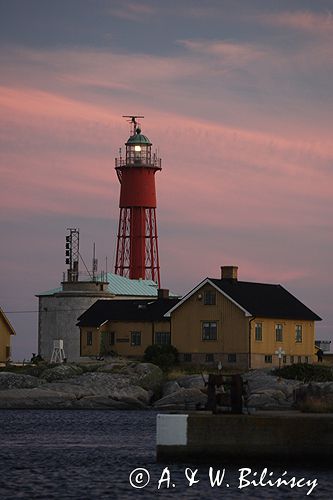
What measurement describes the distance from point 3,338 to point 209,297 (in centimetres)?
1846

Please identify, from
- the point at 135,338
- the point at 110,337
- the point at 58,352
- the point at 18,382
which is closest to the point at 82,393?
the point at 18,382

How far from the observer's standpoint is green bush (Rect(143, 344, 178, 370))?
77.1 metres

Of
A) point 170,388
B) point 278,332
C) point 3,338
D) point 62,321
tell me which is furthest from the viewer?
point 62,321

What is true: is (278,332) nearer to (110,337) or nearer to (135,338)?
(135,338)

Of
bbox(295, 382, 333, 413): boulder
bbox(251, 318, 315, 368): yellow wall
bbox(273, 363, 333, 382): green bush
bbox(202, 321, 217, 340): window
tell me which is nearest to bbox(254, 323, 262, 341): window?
bbox(251, 318, 315, 368): yellow wall

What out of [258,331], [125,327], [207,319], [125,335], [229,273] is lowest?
[125,335]

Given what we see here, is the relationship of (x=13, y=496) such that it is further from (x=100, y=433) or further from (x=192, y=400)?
(x=192, y=400)

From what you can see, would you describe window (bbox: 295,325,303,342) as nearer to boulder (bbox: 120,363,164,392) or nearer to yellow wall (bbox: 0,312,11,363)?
boulder (bbox: 120,363,164,392)

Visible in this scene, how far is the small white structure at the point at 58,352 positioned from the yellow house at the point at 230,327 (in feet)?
31.5

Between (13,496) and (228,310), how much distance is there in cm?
4764

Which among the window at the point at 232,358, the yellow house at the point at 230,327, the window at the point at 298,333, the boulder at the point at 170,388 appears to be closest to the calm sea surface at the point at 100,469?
the boulder at the point at 170,388

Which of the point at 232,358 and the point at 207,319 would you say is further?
the point at 207,319

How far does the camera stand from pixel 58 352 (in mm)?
86625

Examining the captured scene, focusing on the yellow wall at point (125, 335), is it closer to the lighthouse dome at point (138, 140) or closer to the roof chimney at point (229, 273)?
the roof chimney at point (229, 273)
